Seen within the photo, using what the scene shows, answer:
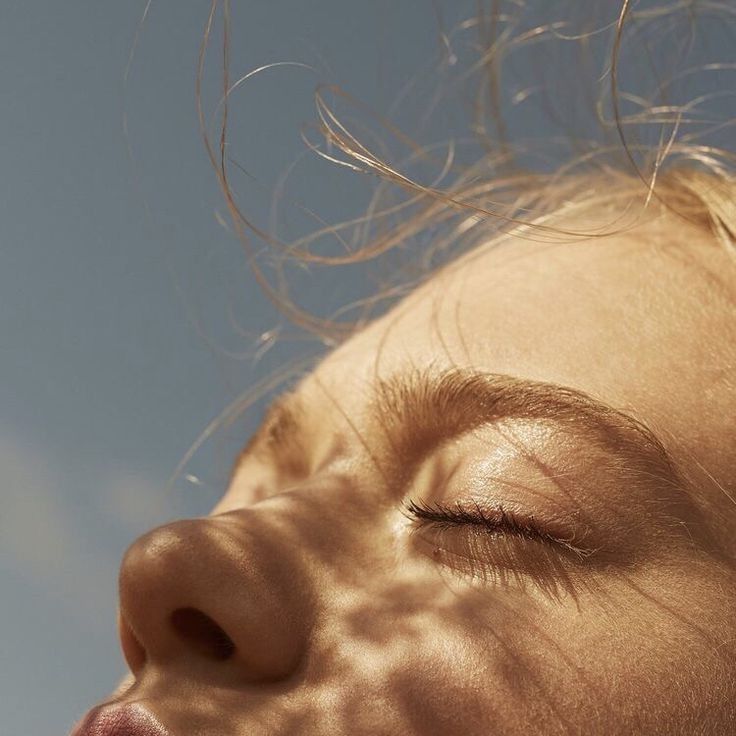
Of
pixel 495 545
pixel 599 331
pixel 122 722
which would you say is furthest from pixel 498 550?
pixel 122 722

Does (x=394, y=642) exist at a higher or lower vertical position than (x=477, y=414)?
lower

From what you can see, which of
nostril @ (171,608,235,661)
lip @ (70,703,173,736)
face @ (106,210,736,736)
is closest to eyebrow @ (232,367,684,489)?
face @ (106,210,736,736)

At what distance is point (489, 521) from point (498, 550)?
0.05m

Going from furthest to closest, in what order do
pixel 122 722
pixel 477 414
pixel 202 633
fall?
pixel 477 414
pixel 202 633
pixel 122 722

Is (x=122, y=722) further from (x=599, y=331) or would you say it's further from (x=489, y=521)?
(x=599, y=331)

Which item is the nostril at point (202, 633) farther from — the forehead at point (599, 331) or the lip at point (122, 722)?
the forehead at point (599, 331)

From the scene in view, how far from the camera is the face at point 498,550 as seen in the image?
4.38ft

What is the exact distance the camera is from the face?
4.38 feet

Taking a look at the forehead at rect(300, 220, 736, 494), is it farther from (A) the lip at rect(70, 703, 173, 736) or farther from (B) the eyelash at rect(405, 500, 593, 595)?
(A) the lip at rect(70, 703, 173, 736)

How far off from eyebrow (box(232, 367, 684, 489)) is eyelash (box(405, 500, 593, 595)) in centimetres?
13

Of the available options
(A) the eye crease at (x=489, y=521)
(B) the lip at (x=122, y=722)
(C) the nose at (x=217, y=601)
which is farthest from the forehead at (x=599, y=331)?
(B) the lip at (x=122, y=722)

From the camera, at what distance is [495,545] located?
1.51 meters

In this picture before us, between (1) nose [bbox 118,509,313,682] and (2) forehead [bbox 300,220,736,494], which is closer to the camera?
(1) nose [bbox 118,509,313,682]

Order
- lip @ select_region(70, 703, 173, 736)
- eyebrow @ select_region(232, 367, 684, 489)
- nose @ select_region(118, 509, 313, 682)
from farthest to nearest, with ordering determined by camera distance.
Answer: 1. eyebrow @ select_region(232, 367, 684, 489)
2. nose @ select_region(118, 509, 313, 682)
3. lip @ select_region(70, 703, 173, 736)
